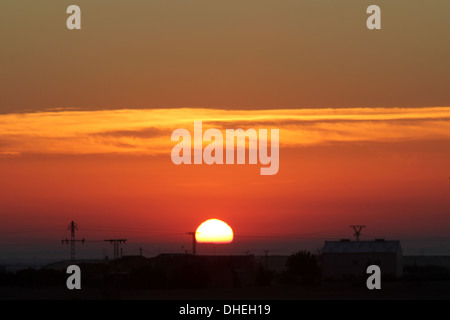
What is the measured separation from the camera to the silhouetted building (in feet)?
398

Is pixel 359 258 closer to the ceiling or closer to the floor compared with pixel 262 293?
closer to the ceiling

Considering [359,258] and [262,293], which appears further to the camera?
[359,258]

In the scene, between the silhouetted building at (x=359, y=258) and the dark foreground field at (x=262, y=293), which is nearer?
the dark foreground field at (x=262, y=293)

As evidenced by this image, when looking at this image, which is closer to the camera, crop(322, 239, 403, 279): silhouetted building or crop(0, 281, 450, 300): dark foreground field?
crop(0, 281, 450, 300): dark foreground field

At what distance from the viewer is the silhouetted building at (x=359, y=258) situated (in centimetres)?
12119

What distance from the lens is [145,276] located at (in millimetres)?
105688

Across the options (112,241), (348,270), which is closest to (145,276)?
(348,270)

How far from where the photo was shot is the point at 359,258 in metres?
123
